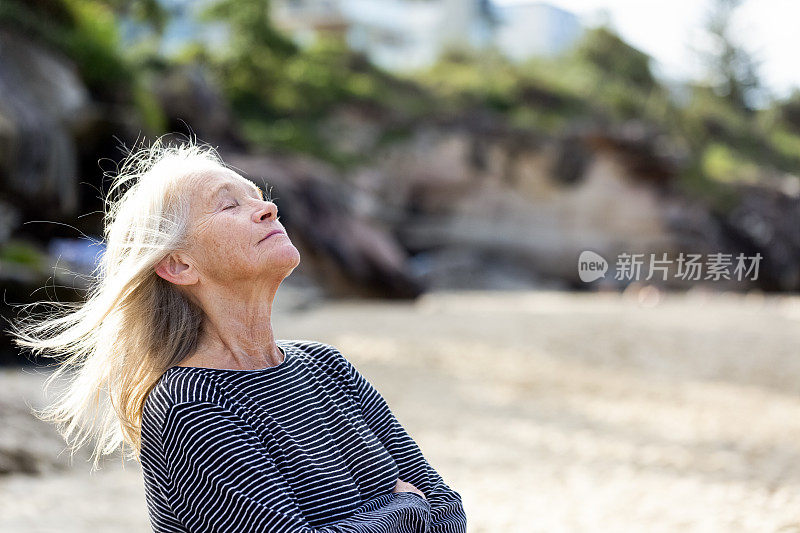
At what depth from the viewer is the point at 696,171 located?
25672 mm

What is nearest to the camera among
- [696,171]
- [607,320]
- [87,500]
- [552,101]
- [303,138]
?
[87,500]

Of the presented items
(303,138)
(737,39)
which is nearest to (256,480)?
(303,138)

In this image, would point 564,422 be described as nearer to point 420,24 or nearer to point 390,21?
point 390,21

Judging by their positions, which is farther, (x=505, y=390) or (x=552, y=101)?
(x=552, y=101)

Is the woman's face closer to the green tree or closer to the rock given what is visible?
the rock

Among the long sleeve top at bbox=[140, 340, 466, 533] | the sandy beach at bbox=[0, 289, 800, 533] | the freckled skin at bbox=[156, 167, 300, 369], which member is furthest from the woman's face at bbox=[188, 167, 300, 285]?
the sandy beach at bbox=[0, 289, 800, 533]

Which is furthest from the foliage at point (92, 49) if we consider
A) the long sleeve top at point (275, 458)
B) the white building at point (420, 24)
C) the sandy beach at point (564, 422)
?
the white building at point (420, 24)

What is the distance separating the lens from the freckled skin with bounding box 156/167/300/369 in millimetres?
1446

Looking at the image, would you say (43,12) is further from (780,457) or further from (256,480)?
(256,480)

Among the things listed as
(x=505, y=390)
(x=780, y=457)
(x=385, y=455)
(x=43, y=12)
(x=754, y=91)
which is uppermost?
(x=754, y=91)

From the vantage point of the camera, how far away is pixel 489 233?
24859 millimetres

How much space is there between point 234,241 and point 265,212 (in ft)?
0.28

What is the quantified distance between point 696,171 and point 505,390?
20212 mm

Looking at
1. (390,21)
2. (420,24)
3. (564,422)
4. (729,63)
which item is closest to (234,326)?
(564,422)
